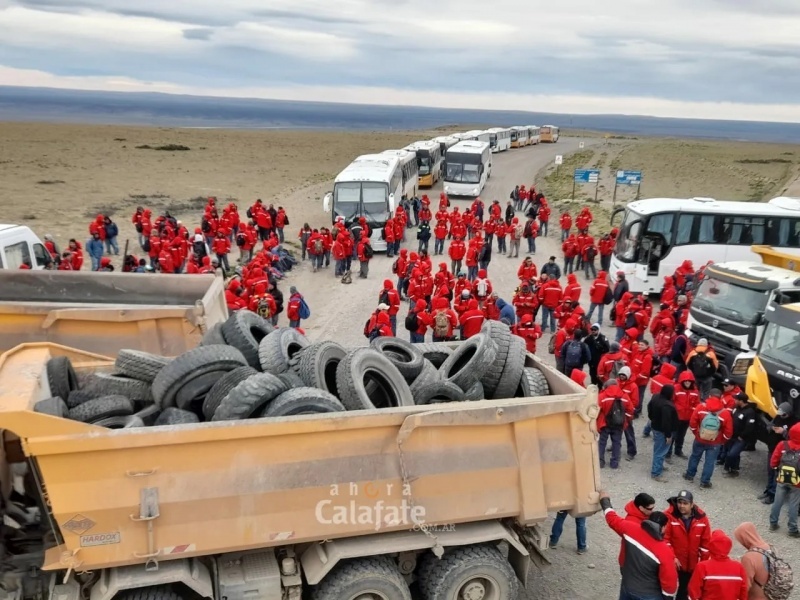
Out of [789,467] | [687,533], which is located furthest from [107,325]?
[789,467]

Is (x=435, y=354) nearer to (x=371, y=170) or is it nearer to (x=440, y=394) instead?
(x=440, y=394)

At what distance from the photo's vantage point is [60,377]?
6.55 metres

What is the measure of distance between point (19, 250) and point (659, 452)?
11.8 m

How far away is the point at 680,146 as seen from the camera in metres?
82.6

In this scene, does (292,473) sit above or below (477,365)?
below

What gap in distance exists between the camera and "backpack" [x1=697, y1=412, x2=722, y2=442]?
8.64 meters

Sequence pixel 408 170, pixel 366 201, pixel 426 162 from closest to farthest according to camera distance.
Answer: pixel 366 201
pixel 408 170
pixel 426 162

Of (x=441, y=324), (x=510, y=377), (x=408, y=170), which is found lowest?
(x=441, y=324)

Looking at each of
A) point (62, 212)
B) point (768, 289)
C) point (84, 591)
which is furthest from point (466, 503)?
point (62, 212)

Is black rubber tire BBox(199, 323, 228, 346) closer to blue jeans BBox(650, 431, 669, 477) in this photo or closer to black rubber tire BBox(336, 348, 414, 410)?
black rubber tire BBox(336, 348, 414, 410)

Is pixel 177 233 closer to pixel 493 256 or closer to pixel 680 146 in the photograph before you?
pixel 493 256

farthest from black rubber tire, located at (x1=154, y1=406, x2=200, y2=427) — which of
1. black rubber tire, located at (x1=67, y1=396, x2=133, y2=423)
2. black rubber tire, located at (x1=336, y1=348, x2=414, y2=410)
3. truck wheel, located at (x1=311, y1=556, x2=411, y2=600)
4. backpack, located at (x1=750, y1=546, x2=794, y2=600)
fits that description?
backpack, located at (x1=750, y1=546, x2=794, y2=600)

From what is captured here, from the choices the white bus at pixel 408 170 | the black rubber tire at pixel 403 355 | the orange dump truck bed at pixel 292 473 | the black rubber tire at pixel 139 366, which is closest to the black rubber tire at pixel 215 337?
the black rubber tire at pixel 139 366

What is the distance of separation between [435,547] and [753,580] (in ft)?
8.53
